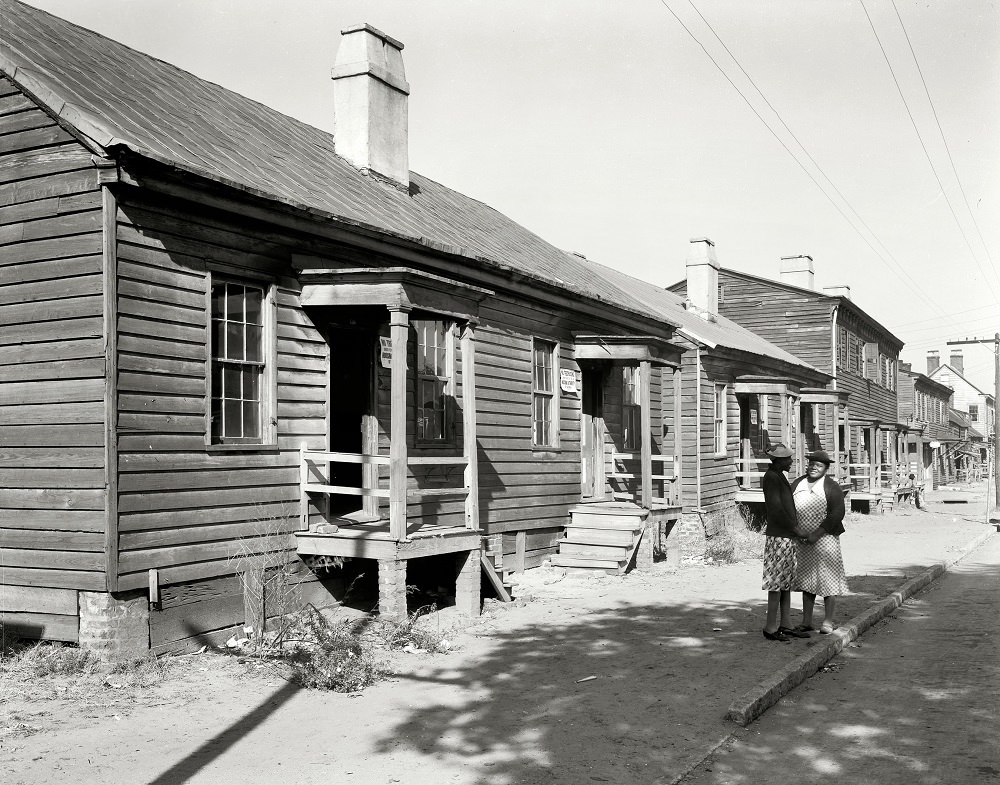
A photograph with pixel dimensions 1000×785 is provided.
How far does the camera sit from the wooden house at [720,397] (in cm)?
2259

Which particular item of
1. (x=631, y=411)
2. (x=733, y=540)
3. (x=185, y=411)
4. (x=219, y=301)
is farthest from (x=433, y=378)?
(x=733, y=540)

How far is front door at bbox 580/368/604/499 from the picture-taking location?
17.2 metres

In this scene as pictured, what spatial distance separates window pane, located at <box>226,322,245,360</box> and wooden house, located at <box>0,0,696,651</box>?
1.1 inches

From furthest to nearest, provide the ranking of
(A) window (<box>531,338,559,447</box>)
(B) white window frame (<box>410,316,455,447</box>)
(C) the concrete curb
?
(A) window (<box>531,338,559,447</box>), (B) white window frame (<box>410,316,455,447</box>), (C) the concrete curb

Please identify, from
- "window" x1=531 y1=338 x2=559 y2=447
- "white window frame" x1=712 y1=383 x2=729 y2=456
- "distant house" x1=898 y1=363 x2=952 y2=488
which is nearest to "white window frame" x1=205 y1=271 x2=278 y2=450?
"window" x1=531 y1=338 x2=559 y2=447

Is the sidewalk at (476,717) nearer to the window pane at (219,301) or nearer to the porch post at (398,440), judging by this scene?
the porch post at (398,440)

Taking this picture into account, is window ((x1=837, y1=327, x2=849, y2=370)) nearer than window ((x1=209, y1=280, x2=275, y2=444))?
No

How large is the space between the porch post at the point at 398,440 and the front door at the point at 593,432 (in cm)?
754

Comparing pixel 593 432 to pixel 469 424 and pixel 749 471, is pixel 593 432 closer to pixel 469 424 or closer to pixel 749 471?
pixel 469 424

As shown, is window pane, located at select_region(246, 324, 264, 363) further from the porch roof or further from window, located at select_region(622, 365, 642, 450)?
window, located at select_region(622, 365, 642, 450)

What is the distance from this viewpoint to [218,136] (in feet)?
35.1

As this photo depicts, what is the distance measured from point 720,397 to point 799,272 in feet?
56.6

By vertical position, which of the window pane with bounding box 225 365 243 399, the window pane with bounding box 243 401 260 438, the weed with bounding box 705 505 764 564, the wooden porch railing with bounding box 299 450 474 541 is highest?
the window pane with bounding box 225 365 243 399

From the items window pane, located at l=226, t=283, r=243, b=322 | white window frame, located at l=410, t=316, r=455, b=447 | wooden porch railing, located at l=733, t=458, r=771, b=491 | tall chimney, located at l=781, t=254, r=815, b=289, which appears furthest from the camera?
tall chimney, located at l=781, t=254, r=815, b=289
